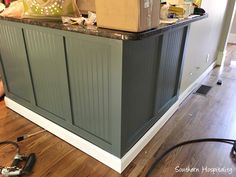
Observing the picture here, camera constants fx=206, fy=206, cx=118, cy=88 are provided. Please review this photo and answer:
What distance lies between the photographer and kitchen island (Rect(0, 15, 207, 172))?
4.19ft

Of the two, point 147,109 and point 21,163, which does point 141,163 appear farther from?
point 21,163

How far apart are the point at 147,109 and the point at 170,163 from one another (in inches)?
18.0

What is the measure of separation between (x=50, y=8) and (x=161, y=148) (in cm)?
141

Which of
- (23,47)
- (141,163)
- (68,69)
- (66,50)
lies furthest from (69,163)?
(23,47)

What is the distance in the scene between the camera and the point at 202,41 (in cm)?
259

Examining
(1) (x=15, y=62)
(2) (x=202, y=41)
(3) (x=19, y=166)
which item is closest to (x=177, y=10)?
(2) (x=202, y=41)

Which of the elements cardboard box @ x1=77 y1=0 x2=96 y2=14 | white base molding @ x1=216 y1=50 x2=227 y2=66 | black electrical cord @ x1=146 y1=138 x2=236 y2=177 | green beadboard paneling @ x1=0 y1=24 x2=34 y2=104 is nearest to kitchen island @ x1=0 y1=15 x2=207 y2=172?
green beadboard paneling @ x1=0 y1=24 x2=34 y2=104

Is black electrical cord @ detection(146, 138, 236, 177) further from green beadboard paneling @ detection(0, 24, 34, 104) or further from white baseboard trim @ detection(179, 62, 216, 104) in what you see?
green beadboard paneling @ detection(0, 24, 34, 104)

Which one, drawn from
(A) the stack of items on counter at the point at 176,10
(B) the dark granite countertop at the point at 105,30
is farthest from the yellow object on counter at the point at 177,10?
(B) the dark granite countertop at the point at 105,30

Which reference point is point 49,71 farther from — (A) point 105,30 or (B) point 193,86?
(B) point 193,86

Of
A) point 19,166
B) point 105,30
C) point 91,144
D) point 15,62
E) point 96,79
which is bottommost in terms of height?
point 19,166

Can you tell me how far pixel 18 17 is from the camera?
1684 mm

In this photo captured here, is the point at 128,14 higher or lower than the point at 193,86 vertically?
higher

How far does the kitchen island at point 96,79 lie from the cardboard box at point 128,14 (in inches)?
1.9
